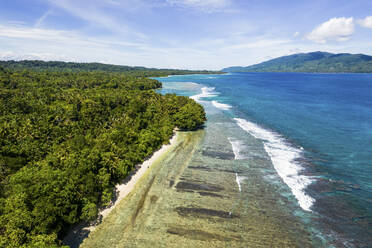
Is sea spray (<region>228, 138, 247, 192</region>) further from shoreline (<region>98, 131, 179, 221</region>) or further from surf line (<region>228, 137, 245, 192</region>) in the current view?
shoreline (<region>98, 131, 179, 221</region>)

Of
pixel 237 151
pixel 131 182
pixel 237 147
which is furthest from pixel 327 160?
pixel 131 182

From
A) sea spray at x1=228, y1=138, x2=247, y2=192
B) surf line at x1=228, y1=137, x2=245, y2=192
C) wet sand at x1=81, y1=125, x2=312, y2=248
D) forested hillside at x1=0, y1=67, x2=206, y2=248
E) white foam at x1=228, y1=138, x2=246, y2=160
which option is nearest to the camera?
forested hillside at x1=0, y1=67, x2=206, y2=248

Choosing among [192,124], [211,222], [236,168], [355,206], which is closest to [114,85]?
[192,124]

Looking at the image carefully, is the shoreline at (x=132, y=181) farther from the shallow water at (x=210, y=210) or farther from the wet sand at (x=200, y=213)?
the shallow water at (x=210, y=210)

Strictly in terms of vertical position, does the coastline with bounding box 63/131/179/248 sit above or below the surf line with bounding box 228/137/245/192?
below

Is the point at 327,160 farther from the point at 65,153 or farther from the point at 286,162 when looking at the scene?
the point at 65,153

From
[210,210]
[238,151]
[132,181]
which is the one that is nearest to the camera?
[210,210]

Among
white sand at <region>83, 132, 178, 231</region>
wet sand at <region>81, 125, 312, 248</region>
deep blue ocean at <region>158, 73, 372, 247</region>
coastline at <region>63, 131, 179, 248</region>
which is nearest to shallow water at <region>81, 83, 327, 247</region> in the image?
wet sand at <region>81, 125, 312, 248</region>
